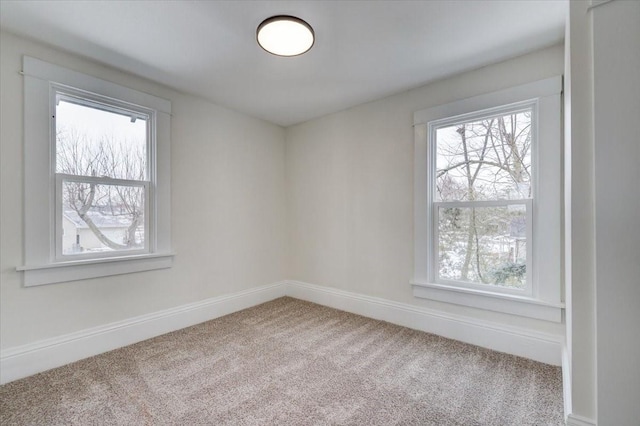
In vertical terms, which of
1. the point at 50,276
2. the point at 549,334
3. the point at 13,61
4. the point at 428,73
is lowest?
the point at 549,334

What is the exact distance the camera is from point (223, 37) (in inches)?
84.5

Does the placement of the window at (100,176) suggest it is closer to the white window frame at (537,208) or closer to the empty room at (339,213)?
the empty room at (339,213)

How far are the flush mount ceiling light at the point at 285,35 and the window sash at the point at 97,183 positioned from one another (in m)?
1.79

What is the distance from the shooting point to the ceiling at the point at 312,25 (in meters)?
1.85

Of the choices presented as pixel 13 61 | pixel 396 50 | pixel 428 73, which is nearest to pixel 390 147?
pixel 428 73

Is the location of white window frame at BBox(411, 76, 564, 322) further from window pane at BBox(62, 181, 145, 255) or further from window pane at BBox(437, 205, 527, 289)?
window pane at BBox(62, 181, 145, 255)

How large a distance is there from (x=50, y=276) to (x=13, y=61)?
1611 millimetres

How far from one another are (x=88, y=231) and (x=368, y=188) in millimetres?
2762

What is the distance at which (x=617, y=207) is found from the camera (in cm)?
124

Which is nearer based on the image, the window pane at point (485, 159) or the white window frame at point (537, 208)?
the white window frame at point (537, 208)

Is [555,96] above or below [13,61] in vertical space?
below

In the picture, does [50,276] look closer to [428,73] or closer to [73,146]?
[73,146]

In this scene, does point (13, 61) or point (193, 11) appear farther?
point (13, 61)

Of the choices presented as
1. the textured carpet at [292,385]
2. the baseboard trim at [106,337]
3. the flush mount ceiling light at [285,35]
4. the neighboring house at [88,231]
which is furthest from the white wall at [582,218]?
the neighboring house at [88,231]
